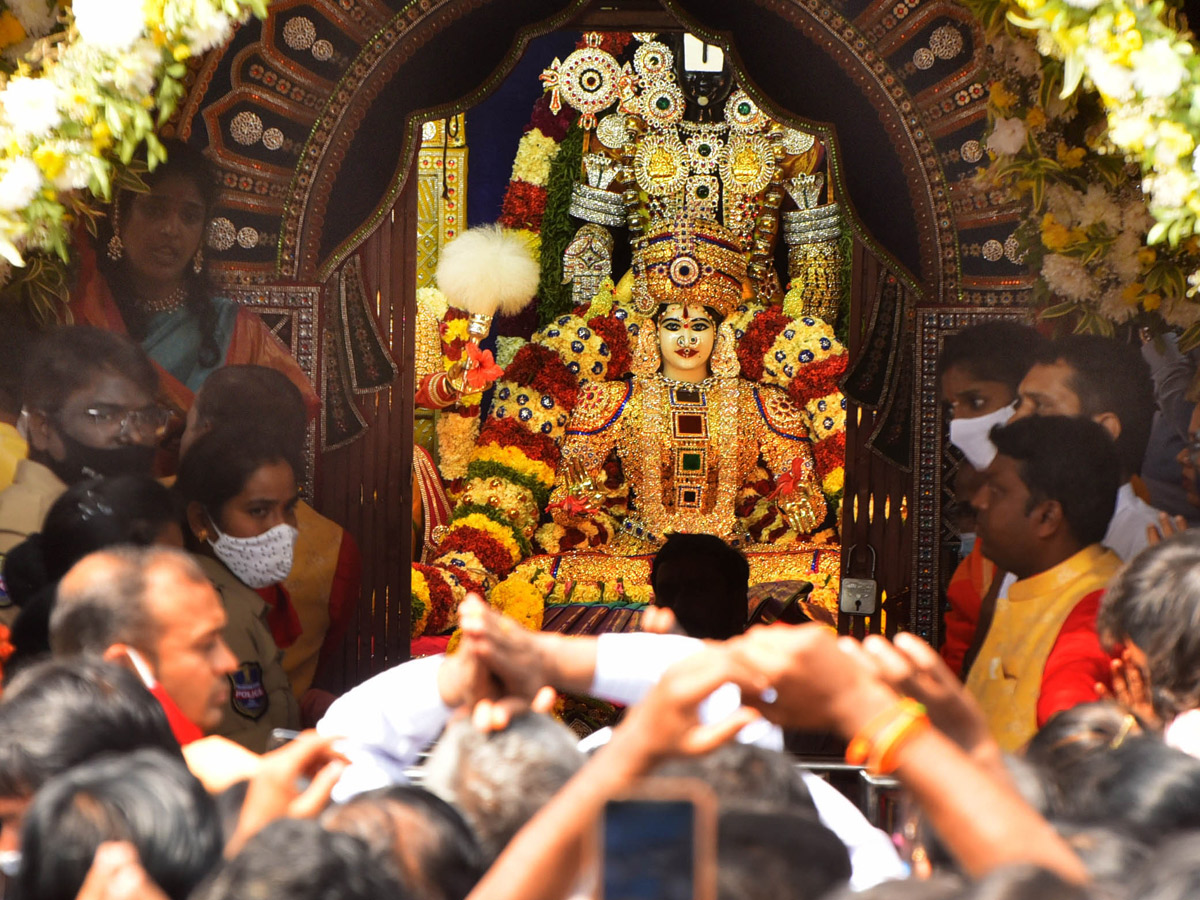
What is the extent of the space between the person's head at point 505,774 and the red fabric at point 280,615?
281 centimetres

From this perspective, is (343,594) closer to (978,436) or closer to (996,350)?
(978,436)

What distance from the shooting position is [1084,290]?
3.99 m

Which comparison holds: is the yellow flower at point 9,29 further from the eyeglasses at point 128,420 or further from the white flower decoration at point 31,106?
the eyeglasses at point 128,420

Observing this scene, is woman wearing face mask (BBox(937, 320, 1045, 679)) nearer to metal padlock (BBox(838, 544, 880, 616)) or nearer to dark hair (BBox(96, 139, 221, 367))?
metal padlock (BBox(838, 544, 880, 616))

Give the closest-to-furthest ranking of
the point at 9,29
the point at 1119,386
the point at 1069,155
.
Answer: the point at 9,29 → the point at 1069,155 → the point at 1119,386

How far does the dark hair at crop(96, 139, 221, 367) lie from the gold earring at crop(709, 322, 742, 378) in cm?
348

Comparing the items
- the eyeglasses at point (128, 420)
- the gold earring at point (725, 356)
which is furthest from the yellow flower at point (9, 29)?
the gold earring at point (725, 356)

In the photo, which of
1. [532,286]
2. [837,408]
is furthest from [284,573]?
[837,408]

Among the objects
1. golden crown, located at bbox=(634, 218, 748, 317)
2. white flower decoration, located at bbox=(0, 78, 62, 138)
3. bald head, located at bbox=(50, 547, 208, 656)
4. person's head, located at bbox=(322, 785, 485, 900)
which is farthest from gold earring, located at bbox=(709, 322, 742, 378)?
person's head, located at bbox=(322, 785, 485, 900)

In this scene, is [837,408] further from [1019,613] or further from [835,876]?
[835,876]

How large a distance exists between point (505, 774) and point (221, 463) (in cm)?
295

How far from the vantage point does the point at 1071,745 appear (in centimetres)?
187

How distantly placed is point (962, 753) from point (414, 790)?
2.17 feet

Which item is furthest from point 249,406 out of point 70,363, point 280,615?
point 280,615
